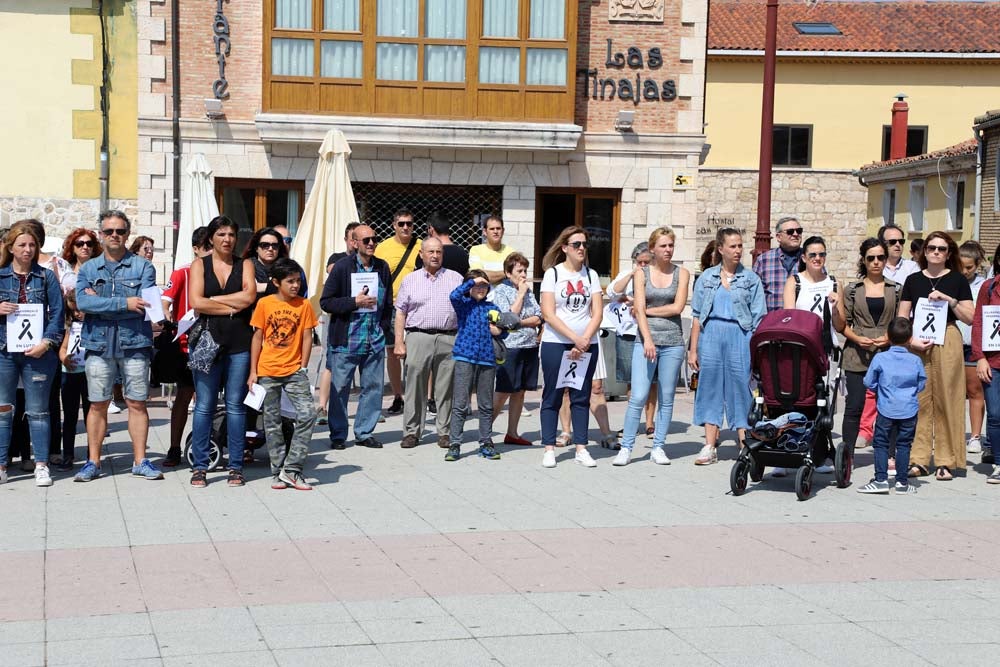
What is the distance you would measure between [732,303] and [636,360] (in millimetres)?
928

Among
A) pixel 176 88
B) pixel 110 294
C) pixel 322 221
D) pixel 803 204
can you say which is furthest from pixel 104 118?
pixel 803 204

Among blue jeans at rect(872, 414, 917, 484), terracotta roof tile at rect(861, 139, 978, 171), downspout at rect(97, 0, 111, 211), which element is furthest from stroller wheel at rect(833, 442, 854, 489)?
terracotta roof tile at rect(861, 139, 978, 171)

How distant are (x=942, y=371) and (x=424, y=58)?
12.3 m

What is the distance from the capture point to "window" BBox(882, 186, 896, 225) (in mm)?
40344

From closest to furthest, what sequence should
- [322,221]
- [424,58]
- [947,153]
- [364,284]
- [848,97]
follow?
[364,284] < [322,221] < [424,58] < [947,153] < [848,97]

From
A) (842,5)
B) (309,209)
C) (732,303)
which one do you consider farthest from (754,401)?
(842,5)

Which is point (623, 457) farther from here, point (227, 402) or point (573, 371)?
point (227, 402)

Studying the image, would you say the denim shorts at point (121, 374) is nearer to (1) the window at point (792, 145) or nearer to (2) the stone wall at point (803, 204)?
(2) the stone wall at point (803, 204)

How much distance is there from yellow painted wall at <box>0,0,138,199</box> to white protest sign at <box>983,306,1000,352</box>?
48.0ft

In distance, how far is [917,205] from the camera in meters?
38.4

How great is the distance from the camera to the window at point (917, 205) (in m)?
38.0

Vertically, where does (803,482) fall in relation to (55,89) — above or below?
below

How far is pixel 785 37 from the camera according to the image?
1741 inches

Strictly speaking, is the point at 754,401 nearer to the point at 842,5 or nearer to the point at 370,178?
the point at 370,178
